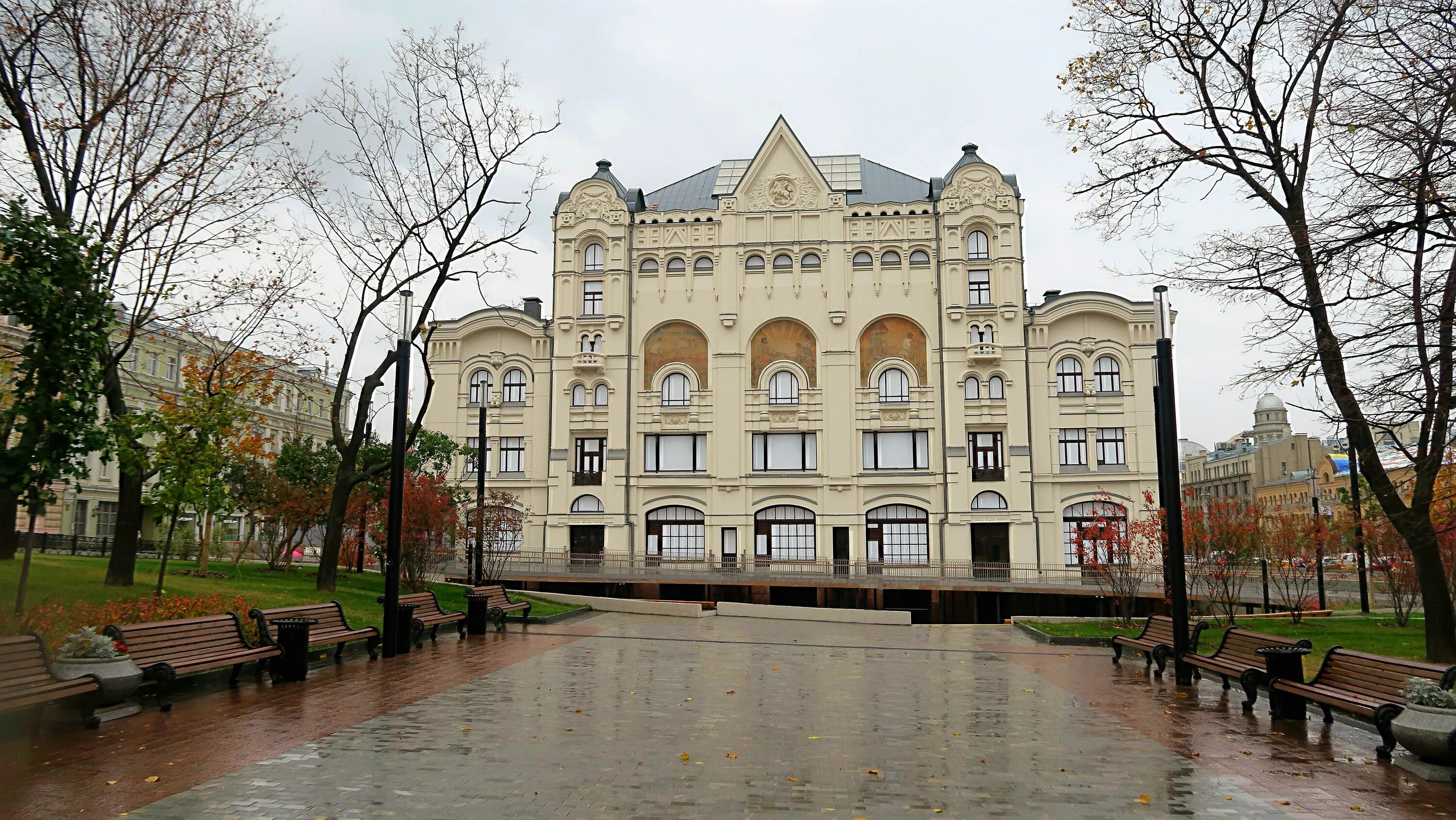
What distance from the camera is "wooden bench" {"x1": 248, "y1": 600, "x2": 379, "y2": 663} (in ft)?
42.5

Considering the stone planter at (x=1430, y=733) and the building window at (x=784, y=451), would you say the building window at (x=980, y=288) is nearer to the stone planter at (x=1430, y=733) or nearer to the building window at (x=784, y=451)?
the building window at (x=784, y=451)

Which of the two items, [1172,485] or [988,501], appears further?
[988,501]

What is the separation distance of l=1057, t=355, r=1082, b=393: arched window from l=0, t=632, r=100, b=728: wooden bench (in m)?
41.3

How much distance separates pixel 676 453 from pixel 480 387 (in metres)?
10.7

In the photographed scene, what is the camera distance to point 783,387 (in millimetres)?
45875

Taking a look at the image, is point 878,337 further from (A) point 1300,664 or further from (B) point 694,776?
(B) point 694,776

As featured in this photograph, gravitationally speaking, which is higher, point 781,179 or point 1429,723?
point 781,179

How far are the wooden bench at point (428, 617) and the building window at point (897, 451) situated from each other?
27663mm

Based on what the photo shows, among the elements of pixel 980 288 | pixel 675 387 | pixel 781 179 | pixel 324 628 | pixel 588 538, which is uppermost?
pixel 781 179

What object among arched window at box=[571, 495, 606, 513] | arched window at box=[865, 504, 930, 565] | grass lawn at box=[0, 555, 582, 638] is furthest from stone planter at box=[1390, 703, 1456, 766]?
arched window at box=[571, 495, 606, 513]

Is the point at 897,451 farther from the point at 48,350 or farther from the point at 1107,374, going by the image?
the point at 48,350

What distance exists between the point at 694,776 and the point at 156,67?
18841mm

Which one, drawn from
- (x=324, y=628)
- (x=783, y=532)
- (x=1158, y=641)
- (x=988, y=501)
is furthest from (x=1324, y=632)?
(x=783, y=532)

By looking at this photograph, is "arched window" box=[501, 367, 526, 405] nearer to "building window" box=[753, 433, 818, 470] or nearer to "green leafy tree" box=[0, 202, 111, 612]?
"building window" box=[753, 433, 818, 470]
